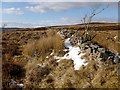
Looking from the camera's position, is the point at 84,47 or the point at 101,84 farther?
the point at 84,47

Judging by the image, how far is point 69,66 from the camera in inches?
531

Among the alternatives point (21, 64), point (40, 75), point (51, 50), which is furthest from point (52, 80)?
point (51, 50)

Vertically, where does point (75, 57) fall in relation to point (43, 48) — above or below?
below

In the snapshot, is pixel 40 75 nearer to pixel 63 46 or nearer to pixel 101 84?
pixel 101 84

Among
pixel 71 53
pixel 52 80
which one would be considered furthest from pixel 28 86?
pixel 71 53

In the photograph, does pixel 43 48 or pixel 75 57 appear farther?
pixel 43 48

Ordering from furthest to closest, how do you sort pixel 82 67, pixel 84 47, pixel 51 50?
1. pixel 51 50
2. pixel 84 47
3. pixel 82 67

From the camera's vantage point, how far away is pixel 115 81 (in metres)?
10.3

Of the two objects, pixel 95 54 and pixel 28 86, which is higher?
pixel 95 54

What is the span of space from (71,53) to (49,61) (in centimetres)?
188

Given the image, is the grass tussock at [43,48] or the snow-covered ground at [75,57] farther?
the grass tussock at [43,48]

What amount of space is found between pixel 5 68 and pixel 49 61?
7.69ft

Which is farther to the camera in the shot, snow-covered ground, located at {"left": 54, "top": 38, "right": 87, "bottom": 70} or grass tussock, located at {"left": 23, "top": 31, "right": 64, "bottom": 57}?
grass tussock, located at {"left": 23, "top": 31, "right": 64, "bottom": 57}

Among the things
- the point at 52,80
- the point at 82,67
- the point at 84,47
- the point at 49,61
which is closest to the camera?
the point at 52,80
